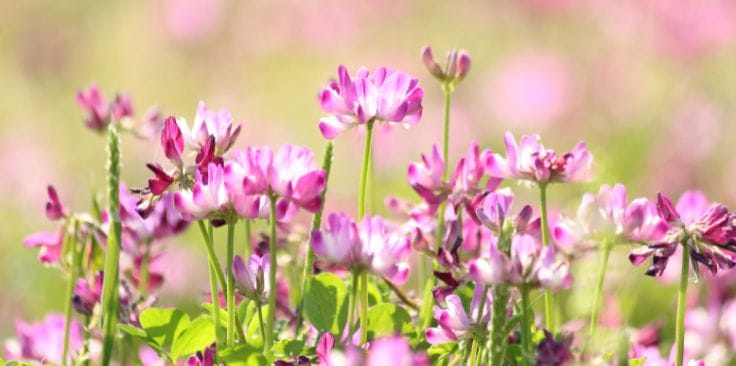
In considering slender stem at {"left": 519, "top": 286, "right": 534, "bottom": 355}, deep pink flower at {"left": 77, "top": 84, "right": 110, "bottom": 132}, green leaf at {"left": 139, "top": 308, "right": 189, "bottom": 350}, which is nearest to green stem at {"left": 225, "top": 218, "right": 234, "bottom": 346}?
green leaf at {"left": 139, "top": 308, "right": 189, "bottom": 350}

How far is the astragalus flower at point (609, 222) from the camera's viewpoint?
48.3 inches

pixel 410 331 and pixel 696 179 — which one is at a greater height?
pixel 696 179

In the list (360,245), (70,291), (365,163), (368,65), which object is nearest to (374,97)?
(365,163)

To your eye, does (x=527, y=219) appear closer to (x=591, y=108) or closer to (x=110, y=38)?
(x=591, y=108)

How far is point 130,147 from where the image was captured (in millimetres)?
6383

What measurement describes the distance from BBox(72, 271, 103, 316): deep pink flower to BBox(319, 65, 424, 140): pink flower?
39cm

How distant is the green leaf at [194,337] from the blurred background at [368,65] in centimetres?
217

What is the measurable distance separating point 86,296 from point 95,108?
420 mm

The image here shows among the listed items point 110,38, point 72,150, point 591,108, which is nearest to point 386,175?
point 591,108

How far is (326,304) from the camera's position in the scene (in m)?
1.28

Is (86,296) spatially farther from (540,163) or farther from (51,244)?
(540,163)

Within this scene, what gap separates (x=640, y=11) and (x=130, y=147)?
8.74 ft

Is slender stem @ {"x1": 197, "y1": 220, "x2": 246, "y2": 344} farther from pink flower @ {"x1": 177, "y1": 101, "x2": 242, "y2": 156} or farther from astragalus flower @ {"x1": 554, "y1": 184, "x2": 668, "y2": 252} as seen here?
astragalus flower @ {"x1": 554, "y1": 184, "x2": 668, "y2": 252}

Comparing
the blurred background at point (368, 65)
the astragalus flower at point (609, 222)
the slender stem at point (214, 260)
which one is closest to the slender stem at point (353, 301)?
the slender stem at point (214, 260)
